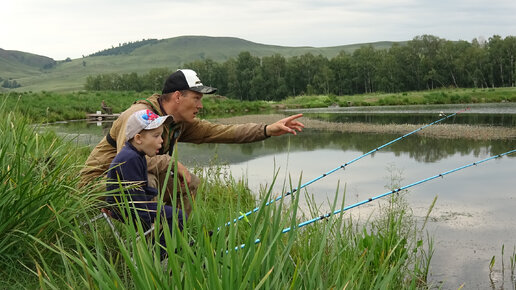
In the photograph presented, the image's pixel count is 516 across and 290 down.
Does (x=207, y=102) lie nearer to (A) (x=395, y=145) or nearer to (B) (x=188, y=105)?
(A) (x=395, y=145)

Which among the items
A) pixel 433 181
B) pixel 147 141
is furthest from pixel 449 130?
pixel 147 141

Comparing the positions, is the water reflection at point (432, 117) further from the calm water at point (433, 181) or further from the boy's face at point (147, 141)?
the boy's face at point (147, 141)

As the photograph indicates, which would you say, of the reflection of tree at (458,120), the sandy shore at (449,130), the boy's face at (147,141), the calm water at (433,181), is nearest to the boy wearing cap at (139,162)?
the boy's face at (147,141)

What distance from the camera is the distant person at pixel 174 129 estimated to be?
3.44 meters

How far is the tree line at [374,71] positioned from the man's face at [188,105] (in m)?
62.2

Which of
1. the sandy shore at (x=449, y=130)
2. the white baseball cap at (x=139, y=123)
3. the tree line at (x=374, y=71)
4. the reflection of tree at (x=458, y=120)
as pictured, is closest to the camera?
the white baseball cap at (x=139, y=123)

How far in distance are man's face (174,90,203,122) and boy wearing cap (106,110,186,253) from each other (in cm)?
57

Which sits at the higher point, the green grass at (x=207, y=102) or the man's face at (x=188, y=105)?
the man's face at (x=188, y=105)

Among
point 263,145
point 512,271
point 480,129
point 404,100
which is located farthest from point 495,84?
point 512,271

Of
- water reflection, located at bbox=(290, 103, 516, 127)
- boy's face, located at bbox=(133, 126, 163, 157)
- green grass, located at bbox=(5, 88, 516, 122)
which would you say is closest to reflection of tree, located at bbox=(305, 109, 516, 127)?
water reflection, located at bbox=(290, 103, 516, 127)

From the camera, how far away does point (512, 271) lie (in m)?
4.11

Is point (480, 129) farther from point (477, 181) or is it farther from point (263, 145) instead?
point (477, 181)

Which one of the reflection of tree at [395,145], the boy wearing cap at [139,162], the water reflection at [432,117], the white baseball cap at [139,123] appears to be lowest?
the water reflection at [432,117]

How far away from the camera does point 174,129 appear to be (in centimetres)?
398
